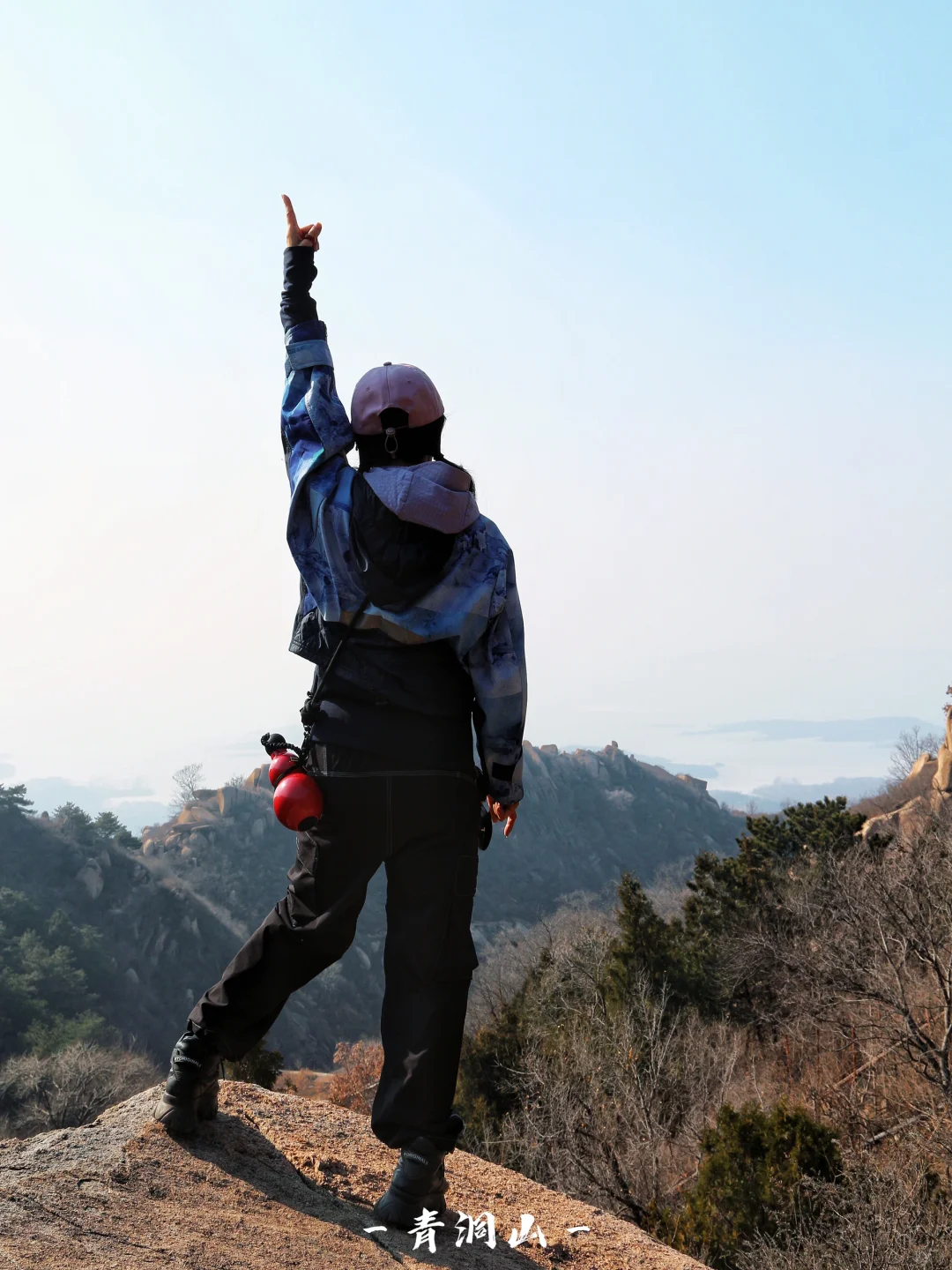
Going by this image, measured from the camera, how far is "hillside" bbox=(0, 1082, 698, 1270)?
247 cm

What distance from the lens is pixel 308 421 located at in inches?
116

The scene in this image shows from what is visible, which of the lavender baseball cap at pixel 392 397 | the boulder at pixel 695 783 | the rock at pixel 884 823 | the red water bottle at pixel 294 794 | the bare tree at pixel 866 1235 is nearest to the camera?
the red water bottle at pixel 294 794

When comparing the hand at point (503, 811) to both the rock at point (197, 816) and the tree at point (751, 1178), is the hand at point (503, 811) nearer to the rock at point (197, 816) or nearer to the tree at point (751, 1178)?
the tree at point (751, 1178)

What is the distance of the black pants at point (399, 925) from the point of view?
2.81 metres

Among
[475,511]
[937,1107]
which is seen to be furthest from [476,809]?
[937,1107]

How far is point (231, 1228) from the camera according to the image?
2633mm

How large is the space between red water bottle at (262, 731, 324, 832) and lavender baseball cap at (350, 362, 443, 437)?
3.12ft

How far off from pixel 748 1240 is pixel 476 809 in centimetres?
904

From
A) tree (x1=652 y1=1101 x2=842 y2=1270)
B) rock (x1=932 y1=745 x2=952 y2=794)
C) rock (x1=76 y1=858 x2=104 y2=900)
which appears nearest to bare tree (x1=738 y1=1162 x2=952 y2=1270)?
tree (x1=652 y1=1101 x2=842 y2=1270)

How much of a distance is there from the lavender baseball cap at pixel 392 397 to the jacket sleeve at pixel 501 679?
0.50 metres

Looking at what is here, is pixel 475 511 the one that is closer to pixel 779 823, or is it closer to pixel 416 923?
pixel 416 923

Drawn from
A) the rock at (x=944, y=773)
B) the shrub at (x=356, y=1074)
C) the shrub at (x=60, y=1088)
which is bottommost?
the shrub at (x=356, y=1074)

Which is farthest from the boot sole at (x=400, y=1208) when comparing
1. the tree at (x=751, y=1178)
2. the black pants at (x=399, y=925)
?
the tree at (x=751, y=1178)

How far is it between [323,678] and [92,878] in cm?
6073
